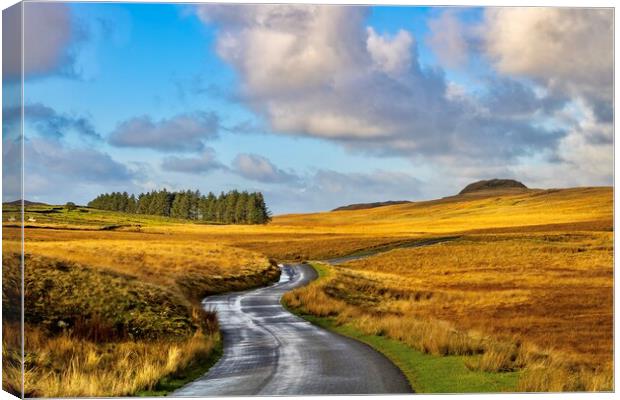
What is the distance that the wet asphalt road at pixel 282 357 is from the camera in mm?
16953

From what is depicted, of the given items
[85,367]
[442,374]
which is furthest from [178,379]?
[442,374]

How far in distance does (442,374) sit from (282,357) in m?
3.36

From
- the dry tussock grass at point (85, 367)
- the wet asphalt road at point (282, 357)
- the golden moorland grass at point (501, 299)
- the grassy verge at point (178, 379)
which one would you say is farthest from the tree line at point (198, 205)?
the golden moorland grass at point (501, 299)

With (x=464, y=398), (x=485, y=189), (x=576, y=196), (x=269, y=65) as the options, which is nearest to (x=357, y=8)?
(x=269, y=65)

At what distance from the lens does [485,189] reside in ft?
62.7

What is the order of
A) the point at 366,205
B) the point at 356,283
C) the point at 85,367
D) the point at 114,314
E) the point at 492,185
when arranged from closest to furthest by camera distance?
the point at 85,367 < the point at 114,314 < the point at 366,205 < the point at 492,185 < the point at 356,283

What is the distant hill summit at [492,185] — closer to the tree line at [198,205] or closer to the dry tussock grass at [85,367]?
the tree line at [198,205]

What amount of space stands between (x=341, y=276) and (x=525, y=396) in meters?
6.05

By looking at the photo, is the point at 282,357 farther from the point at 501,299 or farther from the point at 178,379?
the point at 501,299

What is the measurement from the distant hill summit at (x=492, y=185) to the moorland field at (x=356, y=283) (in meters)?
0.14

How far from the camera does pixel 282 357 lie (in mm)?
18641

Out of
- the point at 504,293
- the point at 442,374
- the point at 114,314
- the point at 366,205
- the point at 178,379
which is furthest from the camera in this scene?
the point at 504,293

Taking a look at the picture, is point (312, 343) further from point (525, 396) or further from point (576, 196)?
point (576, 196)

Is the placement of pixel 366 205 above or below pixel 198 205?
below
